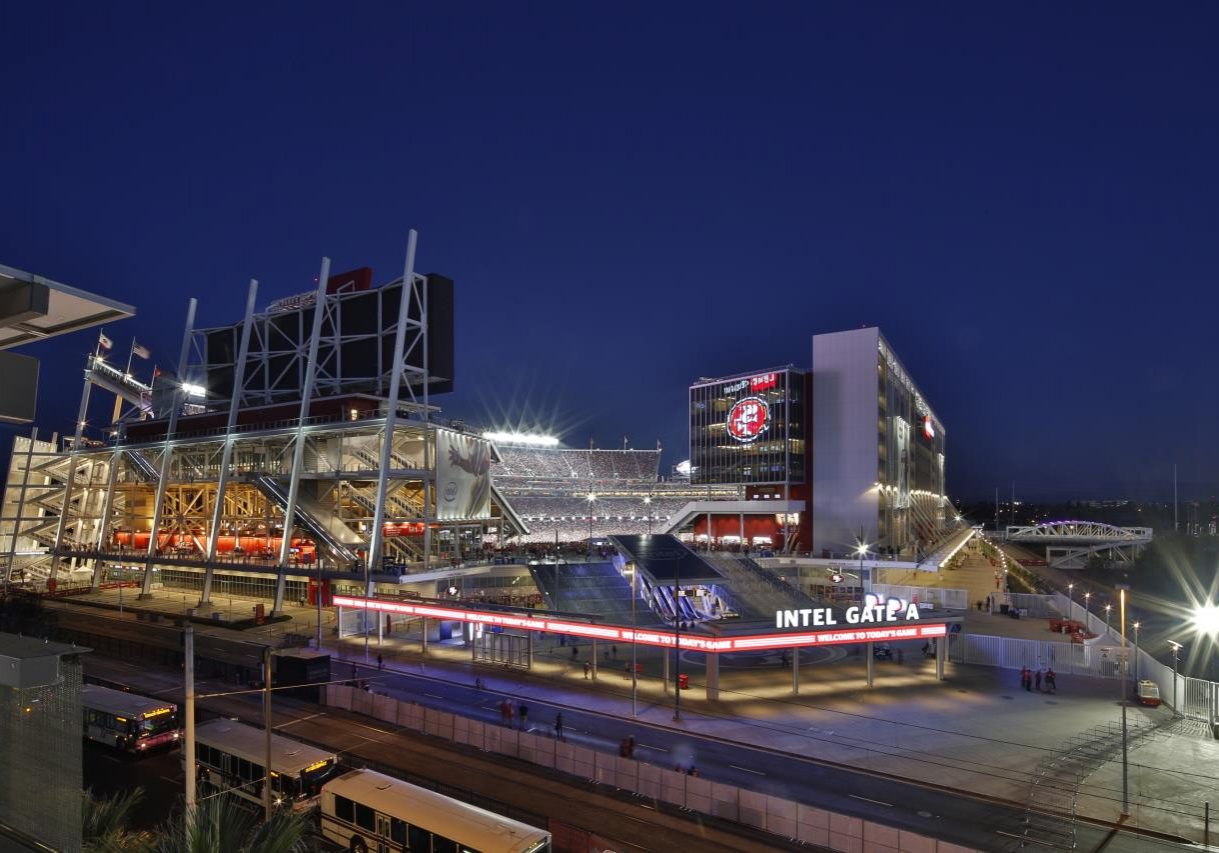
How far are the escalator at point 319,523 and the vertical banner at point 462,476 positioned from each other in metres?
8.46

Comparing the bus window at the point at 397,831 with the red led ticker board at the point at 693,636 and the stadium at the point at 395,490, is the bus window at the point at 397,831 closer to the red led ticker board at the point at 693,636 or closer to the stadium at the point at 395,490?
the red led ticker board at the point at 693,636

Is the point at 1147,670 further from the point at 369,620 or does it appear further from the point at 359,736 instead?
the point at 369,620

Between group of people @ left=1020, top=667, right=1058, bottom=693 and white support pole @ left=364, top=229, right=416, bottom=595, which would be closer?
group of people @ left=1020, top=667, right=1058, bottom=693

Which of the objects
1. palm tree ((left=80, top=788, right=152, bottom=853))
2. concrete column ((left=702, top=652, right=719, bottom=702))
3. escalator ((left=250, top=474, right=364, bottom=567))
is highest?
escalator ((left=250, top=474, right=364, bottom=567))

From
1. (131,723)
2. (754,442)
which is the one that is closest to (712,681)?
(131,723)

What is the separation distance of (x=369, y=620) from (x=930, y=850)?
4232 cm

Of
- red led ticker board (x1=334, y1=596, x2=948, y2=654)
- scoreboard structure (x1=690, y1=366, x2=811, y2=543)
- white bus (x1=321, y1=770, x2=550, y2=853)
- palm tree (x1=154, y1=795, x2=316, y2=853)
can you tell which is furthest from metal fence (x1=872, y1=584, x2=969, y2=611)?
palm tree (x1=154, y1=795, x2=316, y2=853)

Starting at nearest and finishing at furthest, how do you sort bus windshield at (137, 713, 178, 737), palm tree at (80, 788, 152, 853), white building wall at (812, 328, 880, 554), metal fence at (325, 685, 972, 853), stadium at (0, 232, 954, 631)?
palm tree at (80, 788, 152, 853) → metal fence at (325, 685, 972, 853) → bus windshield at (137, 713, 178, 737) → stadium at (0, 232, 954, 631) → white building wall at (812, 328, 880, 554)

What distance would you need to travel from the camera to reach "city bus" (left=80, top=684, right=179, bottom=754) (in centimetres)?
2670

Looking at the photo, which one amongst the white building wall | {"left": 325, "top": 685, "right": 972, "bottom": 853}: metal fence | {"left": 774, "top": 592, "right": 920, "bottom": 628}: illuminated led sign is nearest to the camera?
{"left": 325, "top": 685, "right": 972, "bottom": 853}: metal fence

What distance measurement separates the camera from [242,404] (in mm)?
77188

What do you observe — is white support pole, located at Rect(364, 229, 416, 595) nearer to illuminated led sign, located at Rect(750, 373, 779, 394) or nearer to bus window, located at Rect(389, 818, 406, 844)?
bus window, located at Rect(389, 818, 406, 844)

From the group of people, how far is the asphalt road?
56.9 feet

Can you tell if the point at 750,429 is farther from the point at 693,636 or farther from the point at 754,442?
the point at 693,636
